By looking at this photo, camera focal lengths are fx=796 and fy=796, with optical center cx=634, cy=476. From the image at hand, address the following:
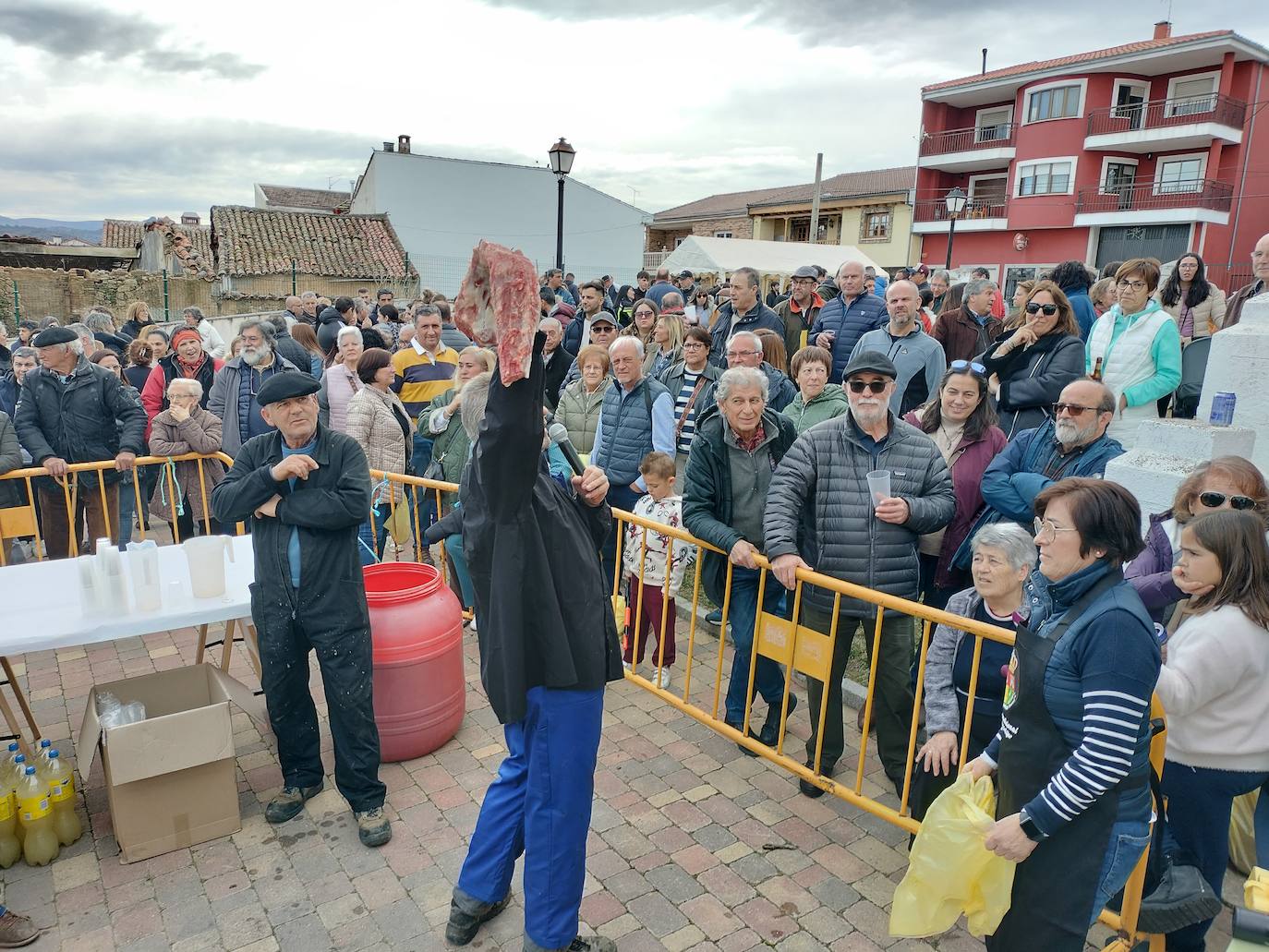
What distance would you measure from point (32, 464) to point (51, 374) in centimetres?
76

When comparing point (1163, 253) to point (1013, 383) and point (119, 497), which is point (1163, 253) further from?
point (119, 497)

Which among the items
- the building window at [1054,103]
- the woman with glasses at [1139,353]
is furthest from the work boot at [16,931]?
the building window at [1054,103]

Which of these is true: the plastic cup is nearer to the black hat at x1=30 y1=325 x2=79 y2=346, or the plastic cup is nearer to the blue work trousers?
the blue work trousers

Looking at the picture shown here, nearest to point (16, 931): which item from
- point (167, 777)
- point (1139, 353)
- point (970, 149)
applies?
point (167, 777)

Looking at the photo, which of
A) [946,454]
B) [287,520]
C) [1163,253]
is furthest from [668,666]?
[1163,253]

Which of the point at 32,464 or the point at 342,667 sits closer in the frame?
the point at 342,667

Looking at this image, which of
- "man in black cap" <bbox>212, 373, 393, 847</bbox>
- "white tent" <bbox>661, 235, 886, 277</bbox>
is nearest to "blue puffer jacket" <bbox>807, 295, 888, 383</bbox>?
"man in black cap" <bbox>212, 373, 393, 847</bbox>

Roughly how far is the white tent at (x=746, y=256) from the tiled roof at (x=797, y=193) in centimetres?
1133

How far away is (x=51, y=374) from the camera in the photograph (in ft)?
20.9

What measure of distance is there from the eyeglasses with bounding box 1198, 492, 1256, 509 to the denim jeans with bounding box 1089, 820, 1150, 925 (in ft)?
4.45

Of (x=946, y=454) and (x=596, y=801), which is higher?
(x=946, y=454)

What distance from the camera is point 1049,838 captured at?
7.82 ft

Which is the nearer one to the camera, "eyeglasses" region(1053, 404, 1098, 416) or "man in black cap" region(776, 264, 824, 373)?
"eyeglasses" region(1053, 404, 1098, 416)

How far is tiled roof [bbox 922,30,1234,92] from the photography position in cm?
2897
